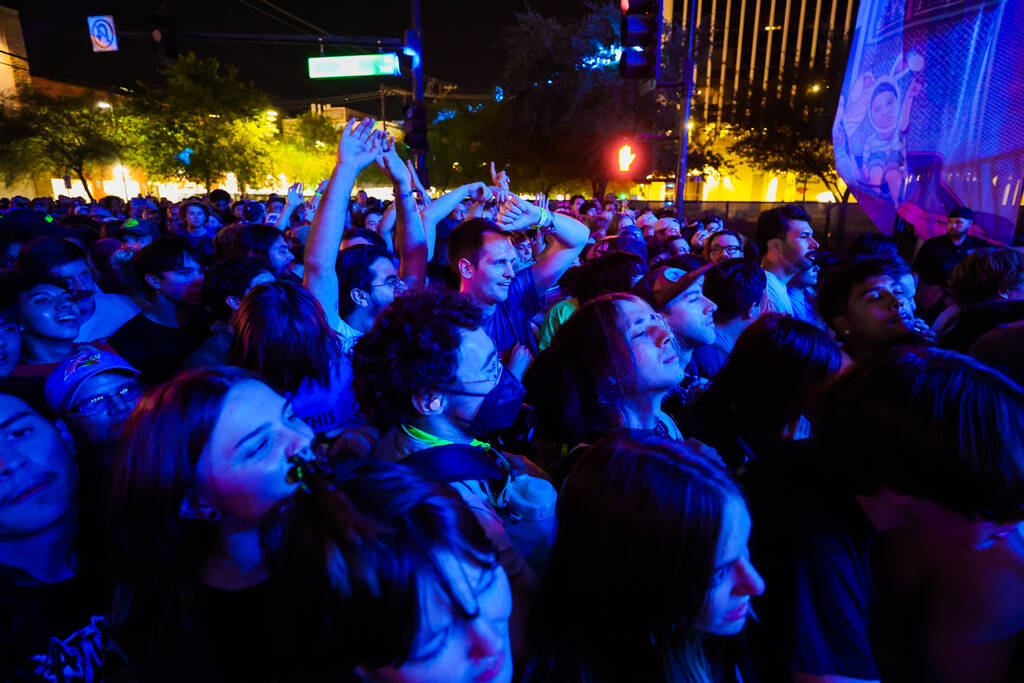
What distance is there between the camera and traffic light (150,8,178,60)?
10.6 meters

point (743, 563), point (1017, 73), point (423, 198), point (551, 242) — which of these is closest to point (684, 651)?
point (743, 563)

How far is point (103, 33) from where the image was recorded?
11.7 m

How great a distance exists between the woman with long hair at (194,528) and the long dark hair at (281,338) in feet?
2.73

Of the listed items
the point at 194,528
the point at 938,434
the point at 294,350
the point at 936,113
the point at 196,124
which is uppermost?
the point at 196,124

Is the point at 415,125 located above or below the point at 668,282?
above

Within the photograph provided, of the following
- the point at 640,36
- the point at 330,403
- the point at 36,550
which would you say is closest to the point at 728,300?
the point at 330,403

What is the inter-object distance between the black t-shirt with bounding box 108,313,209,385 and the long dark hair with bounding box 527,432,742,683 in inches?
108

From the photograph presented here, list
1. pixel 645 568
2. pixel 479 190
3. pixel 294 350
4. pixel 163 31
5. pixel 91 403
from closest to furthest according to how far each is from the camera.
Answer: pixel 645 568, pixel 91 403, pixel 294 350, pixel 479 190, pixel 163 31

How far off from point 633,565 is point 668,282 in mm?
2443

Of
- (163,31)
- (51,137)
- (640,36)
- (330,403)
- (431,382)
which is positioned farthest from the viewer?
(51,137)

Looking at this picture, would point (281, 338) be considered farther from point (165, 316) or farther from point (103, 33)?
point (103, 33)

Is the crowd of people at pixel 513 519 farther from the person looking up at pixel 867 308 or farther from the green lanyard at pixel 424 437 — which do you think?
the person looking up at pixel 867 308

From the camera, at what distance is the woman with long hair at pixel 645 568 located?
48.0 inches

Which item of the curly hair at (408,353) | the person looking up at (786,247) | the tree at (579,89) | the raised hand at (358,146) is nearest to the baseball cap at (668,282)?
the person looking up at (786,247)
